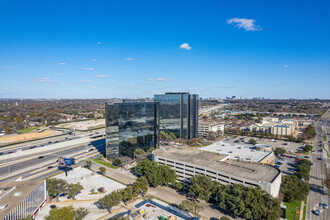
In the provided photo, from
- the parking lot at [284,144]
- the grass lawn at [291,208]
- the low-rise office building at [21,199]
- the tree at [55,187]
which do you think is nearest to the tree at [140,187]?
the tree at [55,187]

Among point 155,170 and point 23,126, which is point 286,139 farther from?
point 23,126

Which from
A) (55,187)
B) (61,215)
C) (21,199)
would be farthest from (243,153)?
(21,199)

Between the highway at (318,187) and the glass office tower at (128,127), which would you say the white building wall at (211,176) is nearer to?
the highway at (318,187)

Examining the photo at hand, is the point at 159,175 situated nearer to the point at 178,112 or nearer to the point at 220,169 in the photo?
the point at 220,169

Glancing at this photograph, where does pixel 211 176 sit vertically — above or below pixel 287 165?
above

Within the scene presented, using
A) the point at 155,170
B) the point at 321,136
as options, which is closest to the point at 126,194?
the point at 155,170
